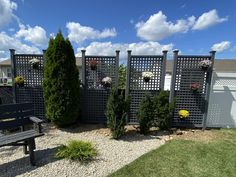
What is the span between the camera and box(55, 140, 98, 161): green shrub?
127 inches

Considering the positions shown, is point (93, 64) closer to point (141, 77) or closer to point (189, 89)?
point (141, 77)

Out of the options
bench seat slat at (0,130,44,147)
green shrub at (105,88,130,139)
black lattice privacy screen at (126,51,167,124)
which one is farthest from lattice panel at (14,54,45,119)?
black lattice privacy screen at (126,51,167,124)

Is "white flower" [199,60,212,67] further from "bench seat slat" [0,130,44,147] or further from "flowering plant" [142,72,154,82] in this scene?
"bench seat slat" [0,130,44,147]

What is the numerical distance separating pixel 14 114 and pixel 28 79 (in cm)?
231

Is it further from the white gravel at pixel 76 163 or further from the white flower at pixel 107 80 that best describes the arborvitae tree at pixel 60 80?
the white flower at pixel 107 80

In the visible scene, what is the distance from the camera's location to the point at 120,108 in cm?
433

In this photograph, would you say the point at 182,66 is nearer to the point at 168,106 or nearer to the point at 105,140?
the point at 168,106

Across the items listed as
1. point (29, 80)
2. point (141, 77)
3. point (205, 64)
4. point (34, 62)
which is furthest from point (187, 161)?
point (29, 80)

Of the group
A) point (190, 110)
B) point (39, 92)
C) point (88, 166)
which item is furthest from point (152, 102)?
point (39, 92)

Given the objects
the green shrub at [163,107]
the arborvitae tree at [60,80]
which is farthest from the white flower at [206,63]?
the arborvitae tree at [60,80]

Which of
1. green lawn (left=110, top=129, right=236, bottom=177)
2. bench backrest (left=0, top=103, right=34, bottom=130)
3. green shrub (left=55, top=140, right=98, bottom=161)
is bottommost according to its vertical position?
green lawn (left=110, top=129, right=236, bottom=177)

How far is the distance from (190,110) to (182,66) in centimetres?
141

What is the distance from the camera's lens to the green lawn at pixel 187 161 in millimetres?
2896

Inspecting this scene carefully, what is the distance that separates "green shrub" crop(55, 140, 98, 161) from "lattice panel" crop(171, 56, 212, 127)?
3084 millimetres
